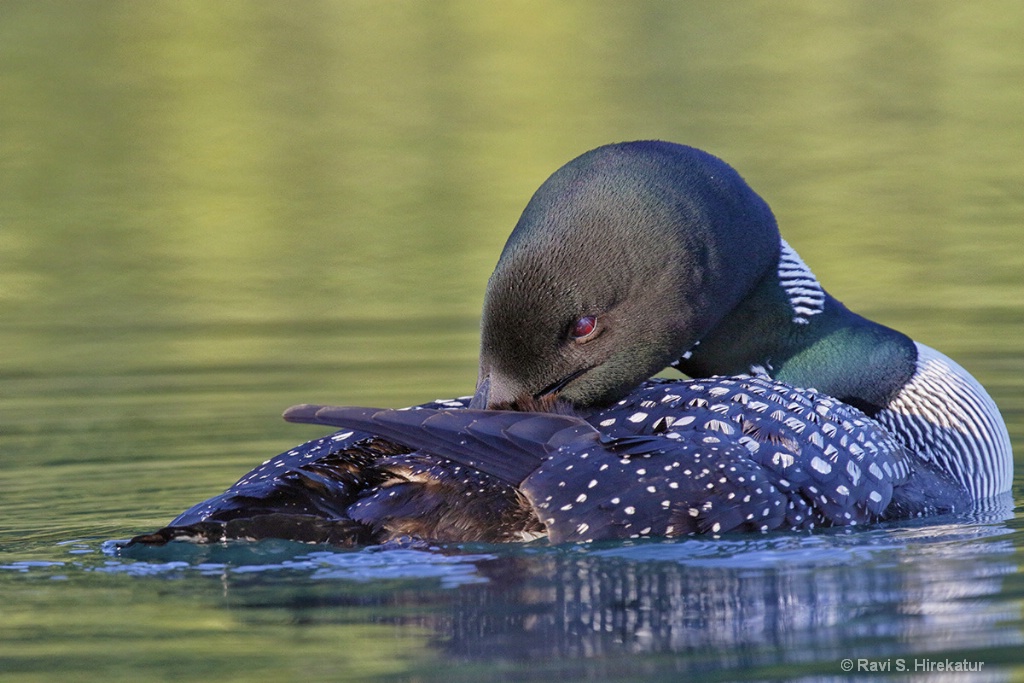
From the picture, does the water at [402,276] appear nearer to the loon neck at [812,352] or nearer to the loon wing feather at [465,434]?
the loon wing feather at [465,434]

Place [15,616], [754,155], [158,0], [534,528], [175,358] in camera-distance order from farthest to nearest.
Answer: [158,0], [754,155], [175,358], [534,528], [15,616]

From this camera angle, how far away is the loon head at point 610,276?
14.6 feet

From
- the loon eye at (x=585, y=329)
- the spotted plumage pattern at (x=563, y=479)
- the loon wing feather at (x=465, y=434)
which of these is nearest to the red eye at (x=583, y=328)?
the loon eye at (x=585, y=329)

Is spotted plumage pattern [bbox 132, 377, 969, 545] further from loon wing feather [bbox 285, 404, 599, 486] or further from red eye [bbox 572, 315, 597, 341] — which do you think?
red eye [bbox 572, 315, 597, 341]

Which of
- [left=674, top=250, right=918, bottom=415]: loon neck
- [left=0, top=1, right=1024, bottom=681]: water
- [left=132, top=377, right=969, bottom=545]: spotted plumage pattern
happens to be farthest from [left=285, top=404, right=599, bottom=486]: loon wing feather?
[left=674, top=250, right=918, bottom=415]: loon neck

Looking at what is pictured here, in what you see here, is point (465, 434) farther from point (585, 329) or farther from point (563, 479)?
point (585, 329)

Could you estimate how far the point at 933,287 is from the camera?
855cm

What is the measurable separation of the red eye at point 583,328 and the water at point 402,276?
675mm

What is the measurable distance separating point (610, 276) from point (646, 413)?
380mm

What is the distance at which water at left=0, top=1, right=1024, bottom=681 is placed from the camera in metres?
3.59

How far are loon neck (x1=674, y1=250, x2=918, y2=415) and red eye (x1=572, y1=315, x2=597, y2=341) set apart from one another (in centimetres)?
65

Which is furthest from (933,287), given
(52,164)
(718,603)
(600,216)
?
(52,164)

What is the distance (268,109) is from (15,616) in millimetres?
11485

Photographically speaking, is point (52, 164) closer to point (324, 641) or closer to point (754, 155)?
point (754, 155)
